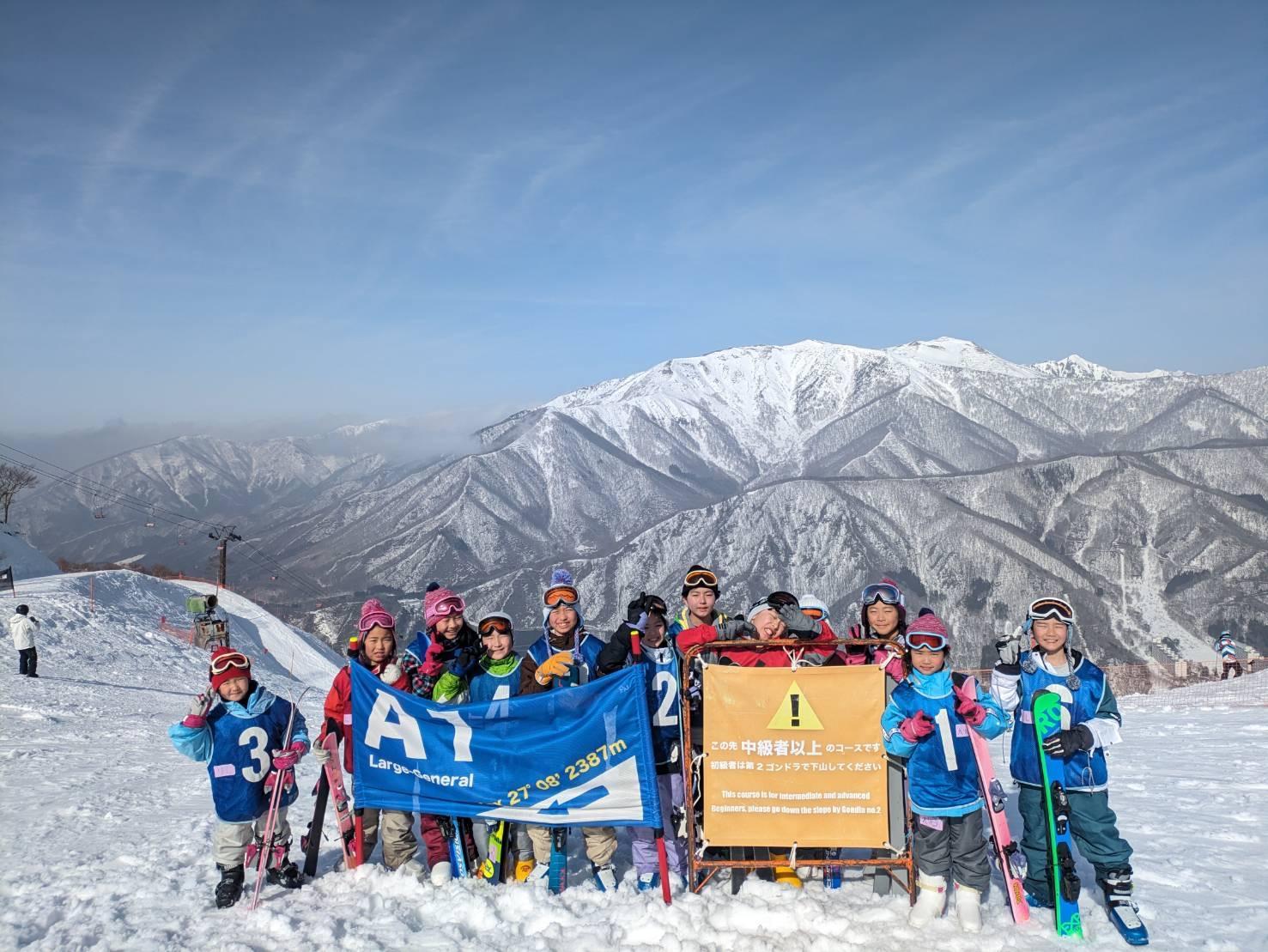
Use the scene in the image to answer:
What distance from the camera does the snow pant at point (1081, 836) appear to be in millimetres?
5578

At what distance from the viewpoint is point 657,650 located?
677 cm

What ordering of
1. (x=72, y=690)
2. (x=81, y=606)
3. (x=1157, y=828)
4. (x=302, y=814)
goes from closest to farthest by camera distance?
(x=1157, y=828), (x=302, y=814), (x=72, y=690), (x=81, y=606)

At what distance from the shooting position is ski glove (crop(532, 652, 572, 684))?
6680 millimetres

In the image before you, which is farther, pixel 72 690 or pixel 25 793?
pixel 72 690

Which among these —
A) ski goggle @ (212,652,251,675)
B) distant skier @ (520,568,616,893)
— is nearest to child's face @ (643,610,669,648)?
distant skier @ (520,568,616,893)

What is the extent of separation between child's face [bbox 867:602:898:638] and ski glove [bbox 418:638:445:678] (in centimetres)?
378

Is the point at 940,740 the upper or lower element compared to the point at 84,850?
upper

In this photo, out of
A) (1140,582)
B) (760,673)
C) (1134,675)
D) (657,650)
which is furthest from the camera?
(1140,582)

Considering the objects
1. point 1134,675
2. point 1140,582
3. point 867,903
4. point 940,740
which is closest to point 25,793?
point 867,903

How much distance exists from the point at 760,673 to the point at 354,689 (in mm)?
3451

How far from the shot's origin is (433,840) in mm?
6734

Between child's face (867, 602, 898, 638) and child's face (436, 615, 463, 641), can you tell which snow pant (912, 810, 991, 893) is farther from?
child's face (436, 615, 463, 641)

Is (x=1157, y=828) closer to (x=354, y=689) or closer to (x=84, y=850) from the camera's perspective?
(x=354, y=689)

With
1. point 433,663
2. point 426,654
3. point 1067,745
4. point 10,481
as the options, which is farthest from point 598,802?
point 10,481
